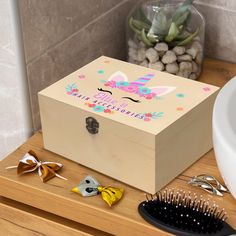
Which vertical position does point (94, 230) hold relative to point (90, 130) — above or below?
below

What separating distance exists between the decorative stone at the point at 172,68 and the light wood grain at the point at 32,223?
1.06 feet

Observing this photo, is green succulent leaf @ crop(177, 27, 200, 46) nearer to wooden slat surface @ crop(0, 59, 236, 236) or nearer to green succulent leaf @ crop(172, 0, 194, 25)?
green succulent leaf @ crop(172, 0, 194, 25)

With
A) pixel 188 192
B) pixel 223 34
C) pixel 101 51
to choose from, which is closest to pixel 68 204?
pixel 188 192

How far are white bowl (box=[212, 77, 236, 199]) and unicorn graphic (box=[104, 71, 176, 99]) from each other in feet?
0.34

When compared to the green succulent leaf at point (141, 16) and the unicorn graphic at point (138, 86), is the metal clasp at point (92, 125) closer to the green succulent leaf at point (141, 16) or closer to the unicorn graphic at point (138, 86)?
the unicorn graphic at point (138, 86)

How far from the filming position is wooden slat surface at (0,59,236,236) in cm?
90

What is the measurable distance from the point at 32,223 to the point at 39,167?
0.28 ft

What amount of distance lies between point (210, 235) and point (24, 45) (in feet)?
1.38

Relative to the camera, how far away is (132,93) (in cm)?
99

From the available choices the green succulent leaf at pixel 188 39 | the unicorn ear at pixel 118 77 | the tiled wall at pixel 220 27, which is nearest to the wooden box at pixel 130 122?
the unicorn ear at pixel 118 77

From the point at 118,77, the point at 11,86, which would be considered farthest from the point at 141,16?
the point at 11,86

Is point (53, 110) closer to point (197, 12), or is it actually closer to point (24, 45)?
point (24, 45)

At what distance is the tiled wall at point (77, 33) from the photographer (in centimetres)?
103

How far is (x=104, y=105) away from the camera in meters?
0.96
